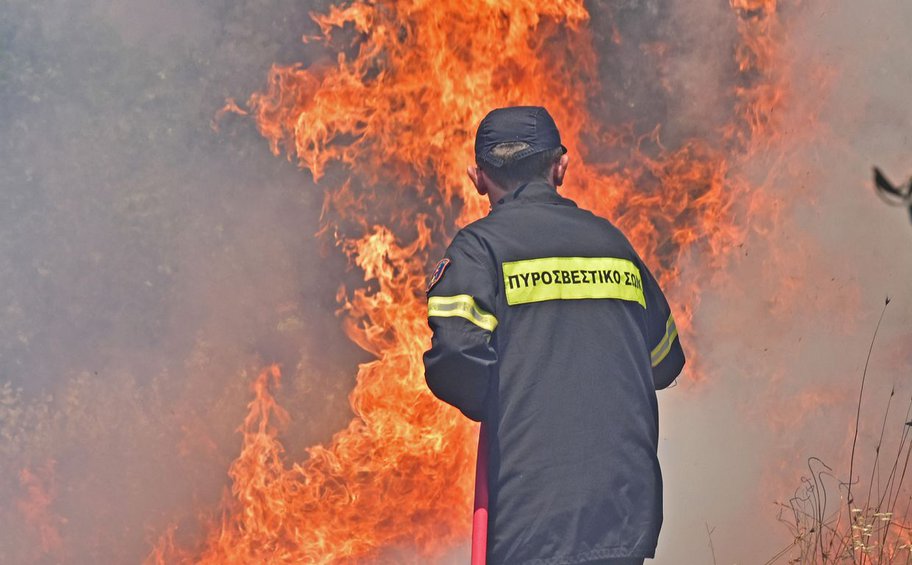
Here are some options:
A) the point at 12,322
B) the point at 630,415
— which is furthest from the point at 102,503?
the point at 630,415

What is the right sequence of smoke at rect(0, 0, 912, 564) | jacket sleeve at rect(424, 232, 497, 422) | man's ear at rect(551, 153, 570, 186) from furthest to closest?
1. smoke at rect(0, 0, 912, 564)
2. man's ear at rect(551, 153, 570, 186)
3. jacket sleeve at rect(424, 232, 497, 422)

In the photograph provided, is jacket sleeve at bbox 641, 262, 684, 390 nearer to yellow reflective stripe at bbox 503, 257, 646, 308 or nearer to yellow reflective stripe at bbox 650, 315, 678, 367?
yellow reflective stripe at bbox 650, 315, 678, 367

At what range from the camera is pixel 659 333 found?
11.3 feet

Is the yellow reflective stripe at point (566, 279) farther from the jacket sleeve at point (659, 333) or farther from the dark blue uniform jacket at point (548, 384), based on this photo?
the jacket sleeve at point (659, 333)

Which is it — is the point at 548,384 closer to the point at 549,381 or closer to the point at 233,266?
the point at 549,381

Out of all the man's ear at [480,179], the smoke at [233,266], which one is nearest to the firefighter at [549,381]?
the man's ear at [480,179]

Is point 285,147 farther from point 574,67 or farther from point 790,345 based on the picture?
point 790,345

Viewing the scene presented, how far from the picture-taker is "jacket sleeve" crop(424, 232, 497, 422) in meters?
2.98

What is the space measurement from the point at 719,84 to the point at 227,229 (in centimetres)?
303

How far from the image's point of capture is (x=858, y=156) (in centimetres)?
653

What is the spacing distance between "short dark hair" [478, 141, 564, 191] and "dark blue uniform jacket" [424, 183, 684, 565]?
115 millimetres

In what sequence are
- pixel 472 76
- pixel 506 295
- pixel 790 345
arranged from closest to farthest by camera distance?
pixel 506 295 → pixel 472 76 → pixel 790 345

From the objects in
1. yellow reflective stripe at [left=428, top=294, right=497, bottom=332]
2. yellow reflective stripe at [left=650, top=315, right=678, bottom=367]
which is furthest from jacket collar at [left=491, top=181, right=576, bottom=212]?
yellow reflective stripe at [left=650, top=315, right=678, bottom=367]

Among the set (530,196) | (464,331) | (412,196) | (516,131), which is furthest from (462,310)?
(412,196)
